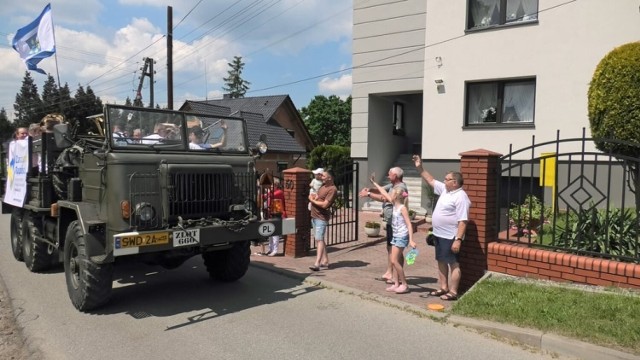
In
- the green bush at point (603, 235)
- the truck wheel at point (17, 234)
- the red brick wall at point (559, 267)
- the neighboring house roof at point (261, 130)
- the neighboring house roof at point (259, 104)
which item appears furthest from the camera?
the neighboring house roof at point (259, 104)

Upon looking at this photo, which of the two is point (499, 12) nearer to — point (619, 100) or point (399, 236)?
point (619, 100)

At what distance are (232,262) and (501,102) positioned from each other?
8.84 metres

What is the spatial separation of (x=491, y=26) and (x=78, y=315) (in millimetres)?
11275

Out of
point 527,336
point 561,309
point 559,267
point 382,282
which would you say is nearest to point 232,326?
point 382,282

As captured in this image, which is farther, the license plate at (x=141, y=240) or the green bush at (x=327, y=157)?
the green bush at (x=327, y=157)

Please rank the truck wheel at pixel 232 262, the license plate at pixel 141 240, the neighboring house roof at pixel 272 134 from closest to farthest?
1. the license plate at pixel 141 240
2. the truck wheel at pixel 232 262
3. the neighboring house roof at pixel 272 134

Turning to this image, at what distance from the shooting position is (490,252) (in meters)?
5.85

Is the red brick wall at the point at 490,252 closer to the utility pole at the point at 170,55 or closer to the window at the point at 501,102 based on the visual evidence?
the window at the point at 501,102

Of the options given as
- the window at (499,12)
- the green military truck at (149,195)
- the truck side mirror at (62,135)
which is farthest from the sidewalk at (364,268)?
the window at (499,12)

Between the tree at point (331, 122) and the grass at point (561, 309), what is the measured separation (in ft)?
164

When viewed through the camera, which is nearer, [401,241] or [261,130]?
[401,241]

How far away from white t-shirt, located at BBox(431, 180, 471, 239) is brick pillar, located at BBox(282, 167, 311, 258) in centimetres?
334

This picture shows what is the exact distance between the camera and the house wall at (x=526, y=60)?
35.8 ft

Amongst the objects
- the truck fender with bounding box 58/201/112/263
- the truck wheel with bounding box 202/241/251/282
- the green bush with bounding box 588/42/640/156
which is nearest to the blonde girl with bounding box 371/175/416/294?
the truck wheel with bounding box 202/241/251/282
